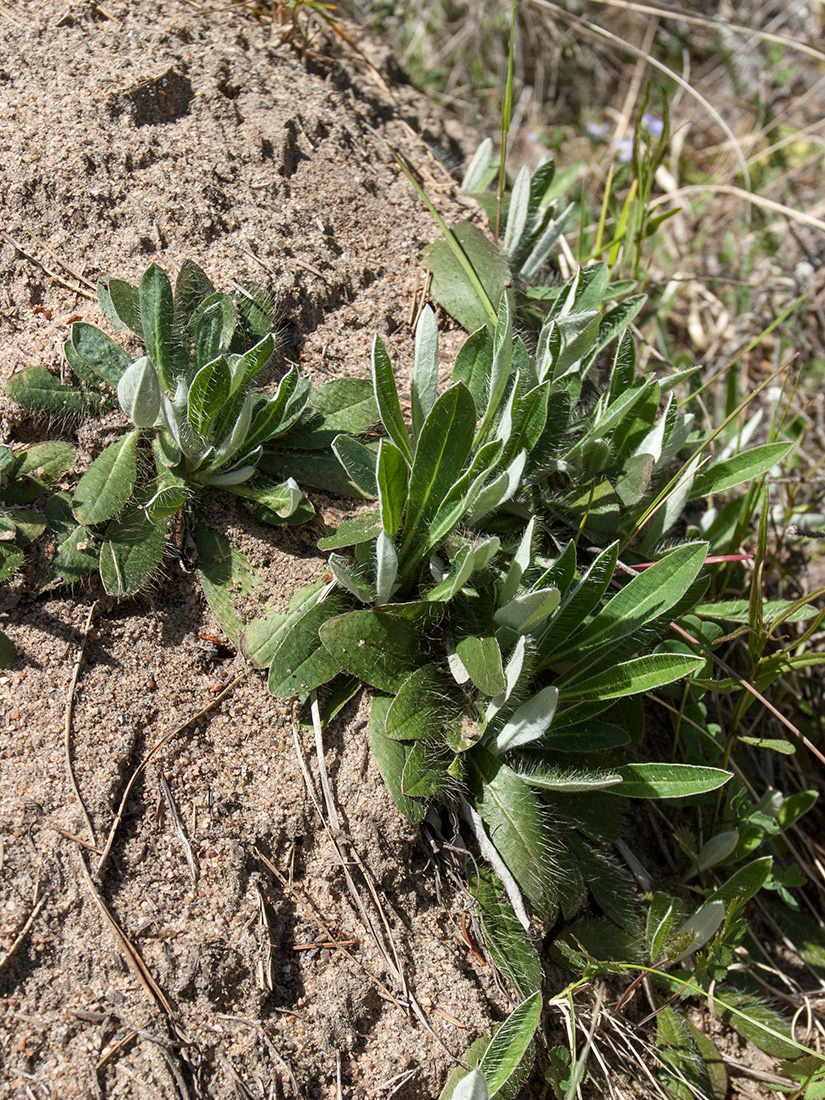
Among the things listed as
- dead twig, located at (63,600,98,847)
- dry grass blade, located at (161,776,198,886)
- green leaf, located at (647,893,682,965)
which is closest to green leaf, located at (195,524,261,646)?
dead twig, located at (63,600,98,847)

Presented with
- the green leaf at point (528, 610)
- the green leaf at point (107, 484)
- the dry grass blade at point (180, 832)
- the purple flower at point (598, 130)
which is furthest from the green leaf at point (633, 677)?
the purple flower at point (598, 130)

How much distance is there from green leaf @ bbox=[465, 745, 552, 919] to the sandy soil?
18 centimetres

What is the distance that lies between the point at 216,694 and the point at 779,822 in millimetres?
1636

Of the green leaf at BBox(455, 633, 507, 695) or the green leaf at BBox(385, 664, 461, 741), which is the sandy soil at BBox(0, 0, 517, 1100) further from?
the green leaf at BBox(455, 633, 507, 695)

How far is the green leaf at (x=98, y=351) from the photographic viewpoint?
194cm

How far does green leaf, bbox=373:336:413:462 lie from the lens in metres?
1.86

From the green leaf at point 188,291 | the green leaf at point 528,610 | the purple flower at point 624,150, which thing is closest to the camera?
the green leaf at point 528,610

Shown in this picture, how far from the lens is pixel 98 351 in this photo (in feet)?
6.43

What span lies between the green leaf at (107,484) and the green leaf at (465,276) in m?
1.03

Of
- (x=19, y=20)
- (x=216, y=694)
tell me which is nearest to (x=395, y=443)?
(x=216, y=694)

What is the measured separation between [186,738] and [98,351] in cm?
93

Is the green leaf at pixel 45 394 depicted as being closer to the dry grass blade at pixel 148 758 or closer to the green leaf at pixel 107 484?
the green leaf at pixel 107 484

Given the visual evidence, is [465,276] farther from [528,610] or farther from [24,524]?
[24,524]

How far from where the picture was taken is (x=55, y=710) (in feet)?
5.63
